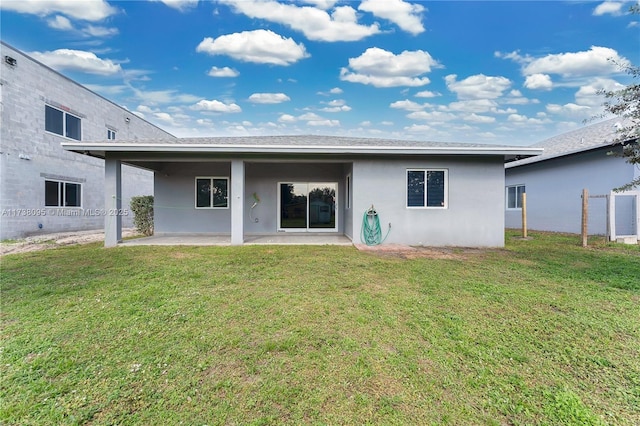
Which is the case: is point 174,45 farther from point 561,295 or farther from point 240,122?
point 561,295

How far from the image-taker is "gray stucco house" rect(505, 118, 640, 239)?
990 centimetres

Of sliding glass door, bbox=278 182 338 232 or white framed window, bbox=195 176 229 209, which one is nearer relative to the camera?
white framed window, bbox=195 176 229 209

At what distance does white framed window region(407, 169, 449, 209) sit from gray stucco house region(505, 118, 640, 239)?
15.6ft

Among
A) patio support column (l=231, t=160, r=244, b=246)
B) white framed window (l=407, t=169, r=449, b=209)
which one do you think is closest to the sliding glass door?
patio support column (l=231, t=160, r=244, b=246)

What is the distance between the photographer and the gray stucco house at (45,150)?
32.2ft

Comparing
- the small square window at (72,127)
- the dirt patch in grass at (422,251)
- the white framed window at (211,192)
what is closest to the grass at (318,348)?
the dirt patch in grass at (422,251)

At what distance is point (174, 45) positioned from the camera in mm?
13078

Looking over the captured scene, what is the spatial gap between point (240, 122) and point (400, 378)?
21222mm

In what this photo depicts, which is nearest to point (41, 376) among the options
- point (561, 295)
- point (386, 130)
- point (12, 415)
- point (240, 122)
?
point (12, 415)

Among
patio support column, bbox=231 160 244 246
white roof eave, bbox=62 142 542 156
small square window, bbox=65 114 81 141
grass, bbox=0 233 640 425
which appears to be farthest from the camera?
small square window, bbox=65 114 81 141

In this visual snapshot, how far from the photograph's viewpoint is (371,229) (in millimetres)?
8727

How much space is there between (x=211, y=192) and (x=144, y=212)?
8.61 ft

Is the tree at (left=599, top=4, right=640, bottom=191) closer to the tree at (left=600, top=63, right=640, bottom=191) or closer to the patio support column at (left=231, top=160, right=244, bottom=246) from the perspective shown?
the tree at (left=600, top=63, right=640, bottom=191)

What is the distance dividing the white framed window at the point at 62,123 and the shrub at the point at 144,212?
14.6ft
